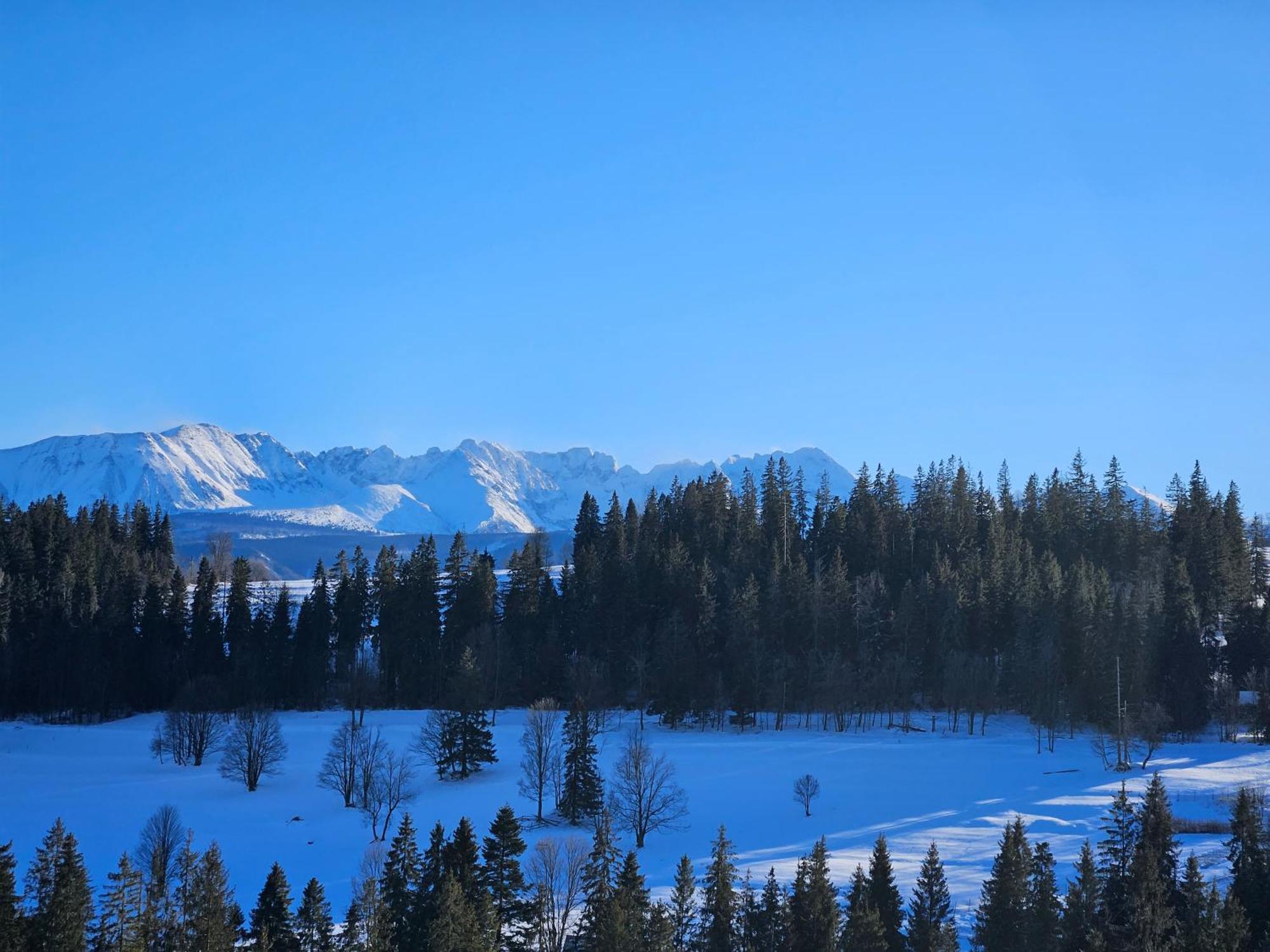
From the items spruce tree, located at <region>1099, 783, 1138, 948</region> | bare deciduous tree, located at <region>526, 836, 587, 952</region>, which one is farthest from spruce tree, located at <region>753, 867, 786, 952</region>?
spruce tree, located at <region>1099, 783, 1138, 948</region>

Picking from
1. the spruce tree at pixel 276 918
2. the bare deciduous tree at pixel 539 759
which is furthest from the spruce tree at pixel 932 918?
the bare deciduous tree at pixel 539 759

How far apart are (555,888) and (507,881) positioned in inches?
255

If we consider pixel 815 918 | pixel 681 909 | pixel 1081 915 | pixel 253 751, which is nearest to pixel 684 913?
pixel 681 909

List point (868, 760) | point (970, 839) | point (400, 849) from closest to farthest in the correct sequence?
point (400, 849), point (970, 839), point (868, 760)

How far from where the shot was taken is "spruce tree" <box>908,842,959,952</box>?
3791 cm

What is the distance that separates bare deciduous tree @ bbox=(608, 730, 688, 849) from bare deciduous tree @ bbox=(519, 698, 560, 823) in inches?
169

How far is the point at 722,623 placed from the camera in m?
103

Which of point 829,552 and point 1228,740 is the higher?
point 829,552

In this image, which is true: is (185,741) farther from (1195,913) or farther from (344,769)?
(1195,913)

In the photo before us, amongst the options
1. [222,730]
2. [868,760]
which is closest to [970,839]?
[868,760]

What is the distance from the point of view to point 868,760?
252 feet

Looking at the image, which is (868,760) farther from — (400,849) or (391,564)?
(391,564)

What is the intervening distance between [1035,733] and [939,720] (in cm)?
821

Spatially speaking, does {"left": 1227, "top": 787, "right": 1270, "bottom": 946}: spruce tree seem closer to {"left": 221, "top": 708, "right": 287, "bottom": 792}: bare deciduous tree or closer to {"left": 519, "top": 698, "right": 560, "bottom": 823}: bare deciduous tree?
{"left": 519, "top": 698, "right": 560, "bottom": 823}: bare deciduous tree
